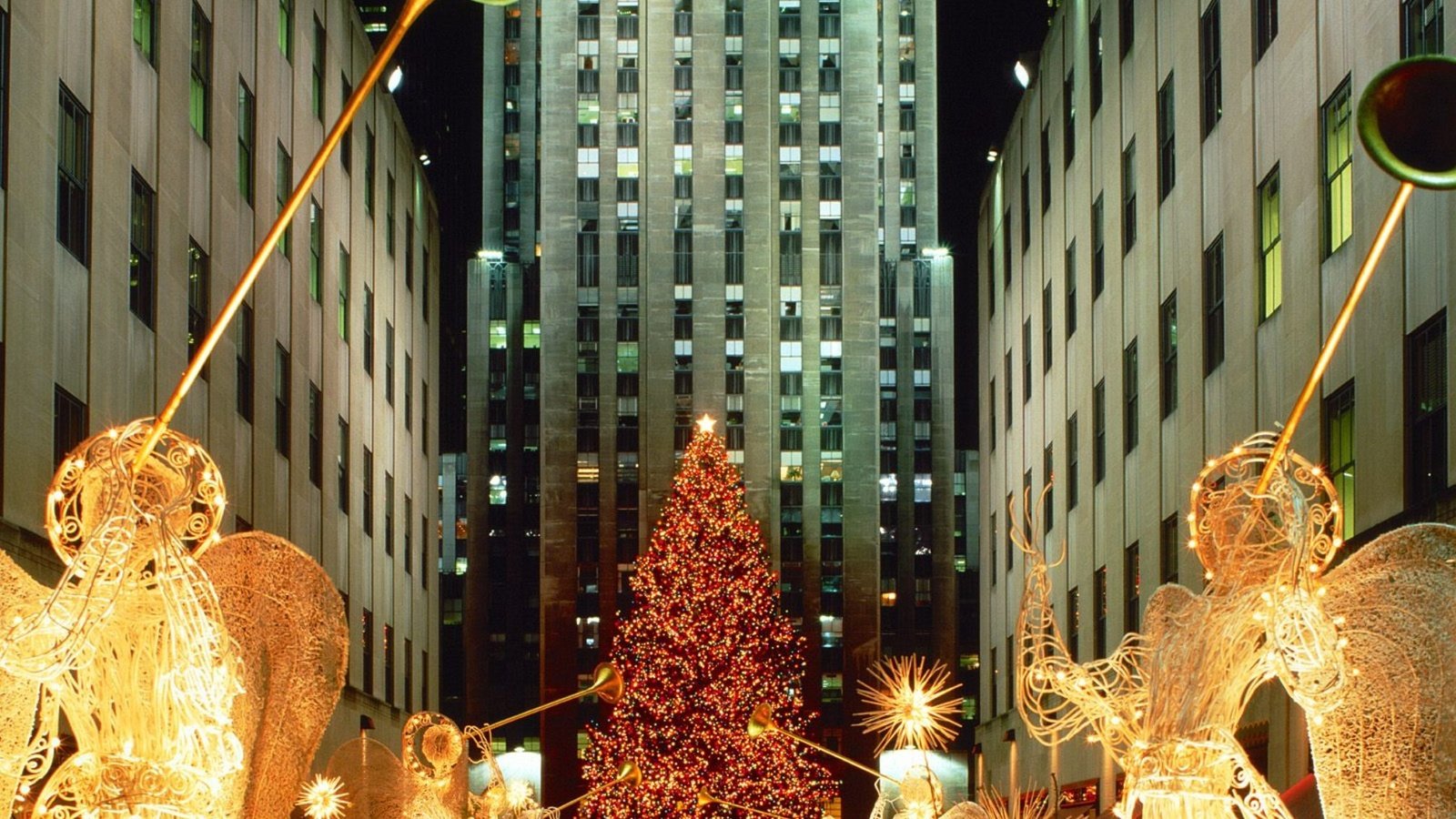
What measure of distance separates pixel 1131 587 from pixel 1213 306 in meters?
7.95

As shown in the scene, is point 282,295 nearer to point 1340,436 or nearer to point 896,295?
point 1340,436

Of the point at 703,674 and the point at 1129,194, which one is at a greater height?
the point at 1129,194

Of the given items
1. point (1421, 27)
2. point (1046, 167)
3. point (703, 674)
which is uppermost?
point (1046, 167)

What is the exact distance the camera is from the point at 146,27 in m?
30.2

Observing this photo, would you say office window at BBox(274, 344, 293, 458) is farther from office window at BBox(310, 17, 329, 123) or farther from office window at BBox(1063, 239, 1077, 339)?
office window at BBox(1063, 239, 1077, 339)

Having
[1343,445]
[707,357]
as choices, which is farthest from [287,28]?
[707,357]

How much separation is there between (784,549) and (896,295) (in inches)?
512

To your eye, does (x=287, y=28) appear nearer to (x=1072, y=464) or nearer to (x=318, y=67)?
(x=318, y=67)

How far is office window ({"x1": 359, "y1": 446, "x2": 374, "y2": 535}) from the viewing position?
4975 cm

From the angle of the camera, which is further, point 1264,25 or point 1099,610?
point 1099,610

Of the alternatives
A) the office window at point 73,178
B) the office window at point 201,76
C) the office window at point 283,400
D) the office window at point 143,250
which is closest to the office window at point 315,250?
the office window at point 283,400

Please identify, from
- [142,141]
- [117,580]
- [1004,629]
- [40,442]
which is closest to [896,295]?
[1004,629]

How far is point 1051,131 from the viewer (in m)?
48.9

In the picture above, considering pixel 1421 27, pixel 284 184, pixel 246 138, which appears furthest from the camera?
pixel 284 184
